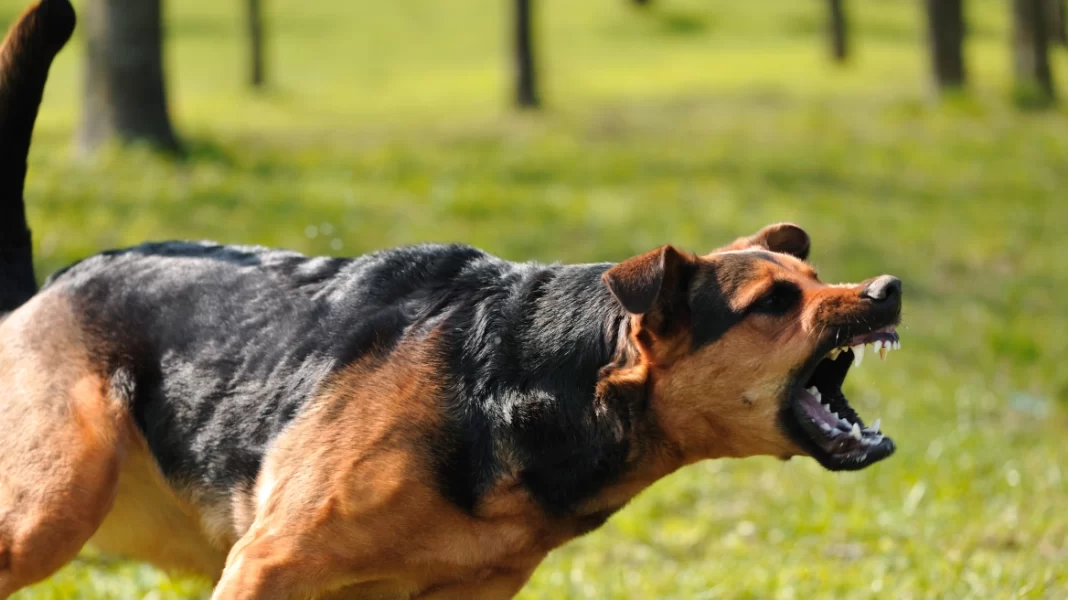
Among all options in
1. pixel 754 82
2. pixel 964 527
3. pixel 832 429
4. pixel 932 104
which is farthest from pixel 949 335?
pixel 754 82

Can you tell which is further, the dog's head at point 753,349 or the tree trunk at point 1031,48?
the tree trunk at point 1031,48

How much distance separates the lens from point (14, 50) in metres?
5.21

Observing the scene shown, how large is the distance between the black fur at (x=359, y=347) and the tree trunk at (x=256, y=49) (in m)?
26.9

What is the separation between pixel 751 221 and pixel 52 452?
1075 cm

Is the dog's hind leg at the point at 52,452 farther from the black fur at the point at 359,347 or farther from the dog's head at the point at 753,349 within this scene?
the dog's head at the point at 753,349

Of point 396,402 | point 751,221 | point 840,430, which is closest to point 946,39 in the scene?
point 751,221

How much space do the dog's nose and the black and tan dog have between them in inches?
0.5

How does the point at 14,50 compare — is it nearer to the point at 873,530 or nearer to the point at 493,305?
the point at 493,305

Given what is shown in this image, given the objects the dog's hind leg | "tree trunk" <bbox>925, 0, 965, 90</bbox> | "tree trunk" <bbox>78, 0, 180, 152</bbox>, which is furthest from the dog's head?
"tree trunk" <bbox>925, 0, 965, 90</bbox>

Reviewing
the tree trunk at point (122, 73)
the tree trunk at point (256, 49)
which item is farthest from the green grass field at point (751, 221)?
the tree trunk at point (256, 49)

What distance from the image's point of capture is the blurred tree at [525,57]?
21219 millimetres

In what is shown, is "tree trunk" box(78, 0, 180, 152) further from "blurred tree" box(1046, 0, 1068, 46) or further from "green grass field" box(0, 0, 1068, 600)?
"blurred tree" box(1046, 0, 1068, 46)

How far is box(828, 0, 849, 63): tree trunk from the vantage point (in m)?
33.3

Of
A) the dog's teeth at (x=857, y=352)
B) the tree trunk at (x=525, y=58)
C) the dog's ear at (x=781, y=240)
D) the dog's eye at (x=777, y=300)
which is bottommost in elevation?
the dog's teeth at (x=857, y=352)
